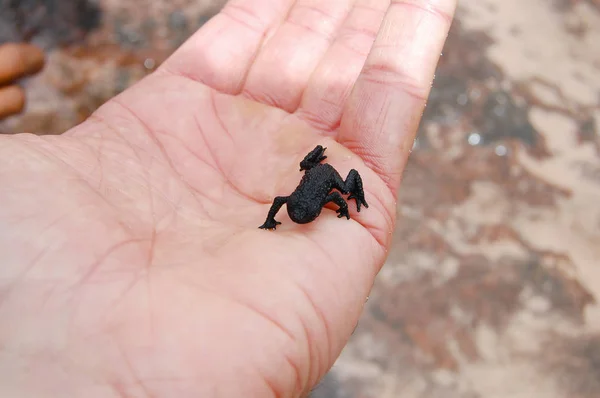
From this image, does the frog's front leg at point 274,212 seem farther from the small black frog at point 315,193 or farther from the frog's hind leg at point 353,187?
the frog's hind leg at point 353,187

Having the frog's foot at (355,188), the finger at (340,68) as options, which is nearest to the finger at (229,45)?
the finger at (340,68)

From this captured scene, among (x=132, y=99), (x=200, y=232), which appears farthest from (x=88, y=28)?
(x=200, y=232)

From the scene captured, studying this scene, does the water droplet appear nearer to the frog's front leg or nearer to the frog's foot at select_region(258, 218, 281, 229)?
the frog's front leg

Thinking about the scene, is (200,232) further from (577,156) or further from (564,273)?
(577,156)

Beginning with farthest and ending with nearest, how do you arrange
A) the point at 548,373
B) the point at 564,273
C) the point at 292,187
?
the point at 564,273, the point at 548,373, the point at 292,187

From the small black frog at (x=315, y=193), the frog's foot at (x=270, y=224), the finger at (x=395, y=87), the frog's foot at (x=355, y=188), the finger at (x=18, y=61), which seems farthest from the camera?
the finger at (x=18, y=61)

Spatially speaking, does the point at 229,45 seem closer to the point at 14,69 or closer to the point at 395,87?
the point at 395,87
